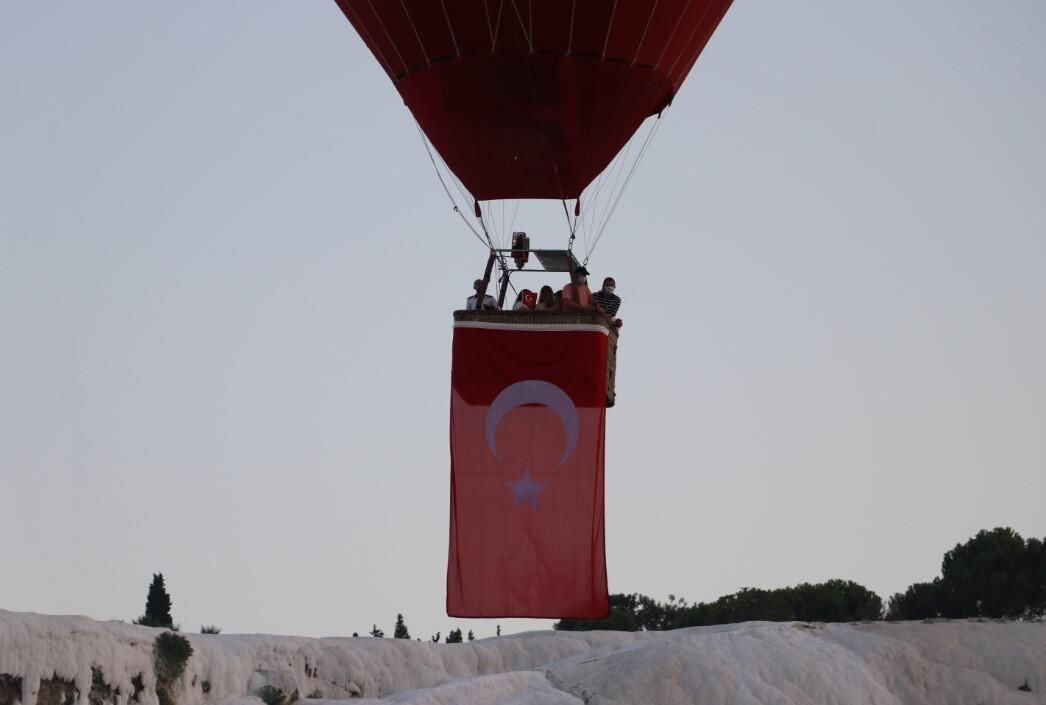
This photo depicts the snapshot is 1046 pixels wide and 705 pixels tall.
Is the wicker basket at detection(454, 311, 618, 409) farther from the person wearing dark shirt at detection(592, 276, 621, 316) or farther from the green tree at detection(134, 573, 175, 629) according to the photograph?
the green tree at detection(134, 573, 175, 629)

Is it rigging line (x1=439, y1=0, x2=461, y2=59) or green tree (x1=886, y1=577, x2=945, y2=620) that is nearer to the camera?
rigging line (x1=439, y1=0, x2=461, y2=59)

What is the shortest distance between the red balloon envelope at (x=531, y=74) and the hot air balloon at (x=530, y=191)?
0.02 m

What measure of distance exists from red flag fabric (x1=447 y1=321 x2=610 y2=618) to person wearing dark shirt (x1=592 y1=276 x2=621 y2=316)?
103cm

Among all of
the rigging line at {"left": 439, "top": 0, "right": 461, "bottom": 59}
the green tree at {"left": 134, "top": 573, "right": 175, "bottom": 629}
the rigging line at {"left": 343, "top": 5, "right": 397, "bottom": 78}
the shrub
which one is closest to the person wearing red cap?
the rigging line at {"left": 439, "top": 0, "right": 461, "bottom": 59}

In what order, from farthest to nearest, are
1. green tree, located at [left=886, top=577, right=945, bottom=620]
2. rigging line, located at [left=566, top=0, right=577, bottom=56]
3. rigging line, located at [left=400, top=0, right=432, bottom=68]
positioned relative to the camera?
green tree, located at [left=886, top=577, right=945, bottom=620], rigging line, located at [left=400, top=0, right=432, bottom=68], rigging line, located at [left=566, top=0, right=577, bottom=56]

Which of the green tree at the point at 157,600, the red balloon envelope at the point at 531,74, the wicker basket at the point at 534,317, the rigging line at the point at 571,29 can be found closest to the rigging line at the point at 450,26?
the red balloon envelope at the point at 531,74

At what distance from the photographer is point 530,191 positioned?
32062 millimetres

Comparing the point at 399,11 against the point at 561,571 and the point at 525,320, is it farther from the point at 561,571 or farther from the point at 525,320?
the point at 561,571

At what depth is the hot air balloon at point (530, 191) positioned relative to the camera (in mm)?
29172

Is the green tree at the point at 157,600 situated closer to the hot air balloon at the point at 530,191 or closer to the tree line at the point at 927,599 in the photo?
the hot air balloon at the point at 530,191

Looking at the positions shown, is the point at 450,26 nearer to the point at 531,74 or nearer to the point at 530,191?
the point at 531,74

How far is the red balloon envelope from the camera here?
30359mm

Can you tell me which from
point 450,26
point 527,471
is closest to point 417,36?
point 450,26

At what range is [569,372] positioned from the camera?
96.6 ft
